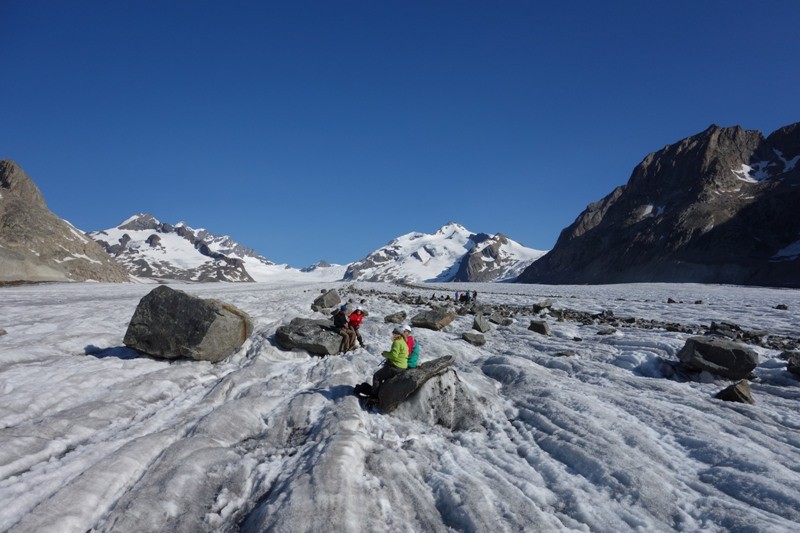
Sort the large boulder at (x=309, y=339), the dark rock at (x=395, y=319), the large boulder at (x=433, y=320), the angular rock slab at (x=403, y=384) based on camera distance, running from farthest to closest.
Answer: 1. the dark rock at (x=395, y=319)
2. the large boulder at (x=433, y=320)
3. the large boulder at (x=309, y=339)
4. the angular rock slab at (x=403, y=384)

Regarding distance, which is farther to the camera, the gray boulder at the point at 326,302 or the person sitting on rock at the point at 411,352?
the gray boulder at the point at 326,302

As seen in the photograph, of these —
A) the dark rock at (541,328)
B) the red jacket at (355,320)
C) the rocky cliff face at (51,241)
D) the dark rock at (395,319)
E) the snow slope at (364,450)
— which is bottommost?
the snow slope at (364,450)

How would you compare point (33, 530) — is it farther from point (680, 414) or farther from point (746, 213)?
point (746, 213)

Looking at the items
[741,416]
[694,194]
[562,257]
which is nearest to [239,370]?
[741,416]

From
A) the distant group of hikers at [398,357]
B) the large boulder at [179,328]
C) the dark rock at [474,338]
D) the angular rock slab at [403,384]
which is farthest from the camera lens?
the dark rock at [474,338]

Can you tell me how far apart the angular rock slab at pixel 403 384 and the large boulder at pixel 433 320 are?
8.08 m

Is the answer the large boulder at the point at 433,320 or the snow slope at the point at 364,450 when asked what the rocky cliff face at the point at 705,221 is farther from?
the snow slope at the point at 364,450

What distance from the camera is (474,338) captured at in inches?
588

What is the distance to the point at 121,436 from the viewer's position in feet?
23.1

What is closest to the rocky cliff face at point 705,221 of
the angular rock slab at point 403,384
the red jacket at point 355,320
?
the red jacket at point 355,320

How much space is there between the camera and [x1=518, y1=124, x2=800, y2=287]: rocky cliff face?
102 meters

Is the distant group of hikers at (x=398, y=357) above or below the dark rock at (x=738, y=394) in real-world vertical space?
above

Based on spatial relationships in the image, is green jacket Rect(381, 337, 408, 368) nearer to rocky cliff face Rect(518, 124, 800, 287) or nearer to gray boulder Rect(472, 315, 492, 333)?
gray boulder Rect(472, 315, 492, 333)

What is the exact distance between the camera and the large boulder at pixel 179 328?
36.9ft
